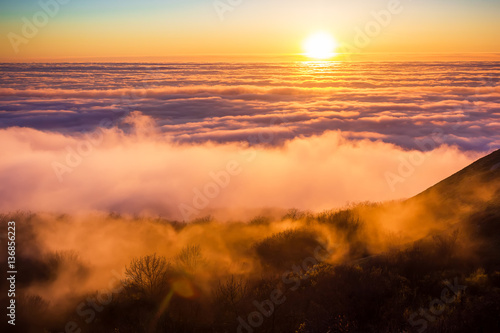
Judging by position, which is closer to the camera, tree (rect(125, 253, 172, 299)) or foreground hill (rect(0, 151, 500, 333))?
foreground hill (rect(0, 151, 500, 333))

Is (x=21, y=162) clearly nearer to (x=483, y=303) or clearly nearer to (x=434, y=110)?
(x=483, y=303)

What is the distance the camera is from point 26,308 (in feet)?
38.2

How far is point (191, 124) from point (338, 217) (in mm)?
126609

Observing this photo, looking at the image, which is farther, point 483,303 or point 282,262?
point 282,262

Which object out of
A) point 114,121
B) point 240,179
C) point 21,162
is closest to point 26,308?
point 240,179

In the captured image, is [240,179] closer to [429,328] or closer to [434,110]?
[429,328]

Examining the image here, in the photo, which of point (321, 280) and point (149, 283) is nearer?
point (321, 280)

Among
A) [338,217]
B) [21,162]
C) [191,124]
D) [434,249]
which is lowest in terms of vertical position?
[434,249]

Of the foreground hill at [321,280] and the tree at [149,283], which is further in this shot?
the tree at [149,283]

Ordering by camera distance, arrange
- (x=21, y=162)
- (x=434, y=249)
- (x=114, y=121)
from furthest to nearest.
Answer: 1. (x=114, y=121)
2. (x=21, y=162)
3. (x=434, y=249)

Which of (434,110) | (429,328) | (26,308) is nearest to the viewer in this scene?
(429,328)

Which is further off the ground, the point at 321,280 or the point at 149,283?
the point at 149,283

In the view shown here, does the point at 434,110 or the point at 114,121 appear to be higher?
the point at 114,121

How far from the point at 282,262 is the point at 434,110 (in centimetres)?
14952
